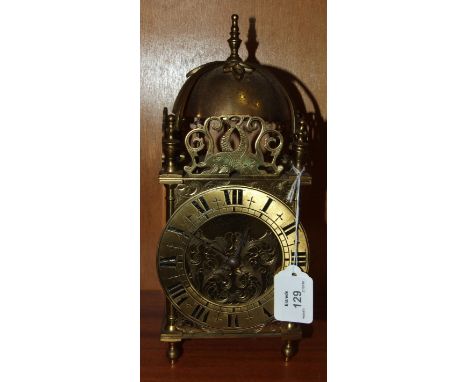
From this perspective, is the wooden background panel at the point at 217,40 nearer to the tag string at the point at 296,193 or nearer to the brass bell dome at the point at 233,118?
the brass bell dome at the point at 233,118

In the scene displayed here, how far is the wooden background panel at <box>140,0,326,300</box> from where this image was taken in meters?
1.91

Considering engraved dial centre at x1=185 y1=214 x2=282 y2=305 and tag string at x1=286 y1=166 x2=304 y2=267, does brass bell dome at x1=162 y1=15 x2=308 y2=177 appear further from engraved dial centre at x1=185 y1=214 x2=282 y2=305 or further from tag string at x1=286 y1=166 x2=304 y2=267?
engraved dial centre at x1=185 y1=214 x2=282 y2=305

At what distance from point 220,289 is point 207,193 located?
9.9 inches

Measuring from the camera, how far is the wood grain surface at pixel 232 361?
1.48m

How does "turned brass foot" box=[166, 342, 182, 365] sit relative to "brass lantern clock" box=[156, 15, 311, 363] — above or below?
below

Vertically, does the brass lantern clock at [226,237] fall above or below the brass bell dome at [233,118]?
below

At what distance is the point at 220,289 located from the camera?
152 cm

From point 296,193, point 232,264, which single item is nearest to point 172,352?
point 232,264

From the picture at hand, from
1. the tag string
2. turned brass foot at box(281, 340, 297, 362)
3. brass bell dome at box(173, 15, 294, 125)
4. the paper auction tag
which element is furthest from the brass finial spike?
turned brass foot at box(281, 340, 297, 362)

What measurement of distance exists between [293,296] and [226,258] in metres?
0.26

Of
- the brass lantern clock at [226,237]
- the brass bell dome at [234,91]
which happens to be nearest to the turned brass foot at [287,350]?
the brass lantern clock at [226,237]

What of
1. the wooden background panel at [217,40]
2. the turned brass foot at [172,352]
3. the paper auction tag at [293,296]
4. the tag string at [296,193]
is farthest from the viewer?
the wooden background panel at [217,40]

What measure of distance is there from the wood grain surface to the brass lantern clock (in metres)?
0.05

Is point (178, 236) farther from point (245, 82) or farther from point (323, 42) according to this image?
point (323, 42)
